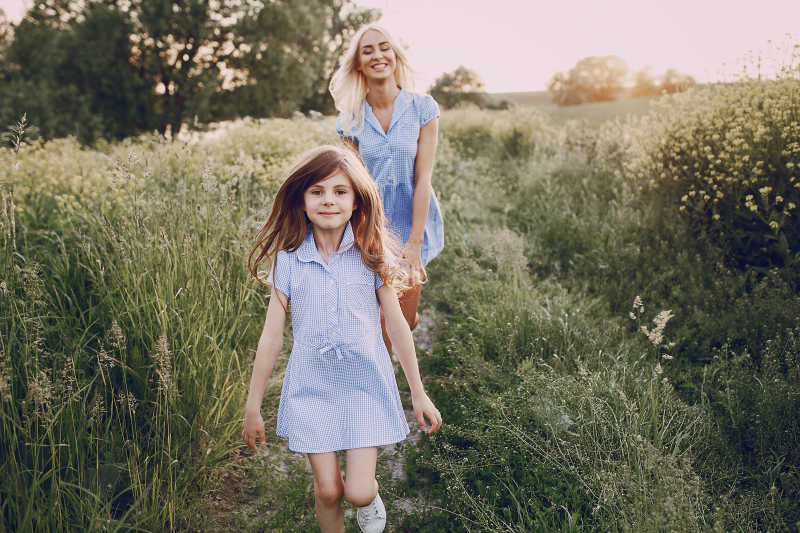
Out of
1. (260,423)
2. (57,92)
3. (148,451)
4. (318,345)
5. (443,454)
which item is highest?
(57,92)

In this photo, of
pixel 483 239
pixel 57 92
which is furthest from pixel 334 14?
pixel 483 239

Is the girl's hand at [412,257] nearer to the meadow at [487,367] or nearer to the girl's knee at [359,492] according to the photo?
the meadow at [487,367]

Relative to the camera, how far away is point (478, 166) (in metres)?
11.0

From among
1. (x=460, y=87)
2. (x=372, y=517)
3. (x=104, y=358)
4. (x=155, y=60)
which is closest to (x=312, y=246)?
(x=104, y=358)

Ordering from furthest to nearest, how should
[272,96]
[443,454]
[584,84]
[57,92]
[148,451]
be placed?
[584,84], [272,96], [57,92], [443,454], [148,451]

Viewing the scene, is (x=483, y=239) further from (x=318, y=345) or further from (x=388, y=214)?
(x=318, y=345)

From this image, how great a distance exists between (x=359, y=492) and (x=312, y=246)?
99 cm

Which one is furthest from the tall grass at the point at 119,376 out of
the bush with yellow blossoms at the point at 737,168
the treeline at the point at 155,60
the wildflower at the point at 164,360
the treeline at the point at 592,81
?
the treeline at the point at 592,81

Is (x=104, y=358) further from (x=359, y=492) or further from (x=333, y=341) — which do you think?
(x=359, y=492)

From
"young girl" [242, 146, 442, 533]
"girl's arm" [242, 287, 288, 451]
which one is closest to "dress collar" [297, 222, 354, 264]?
"young girl" [242, 146, 442, 533]

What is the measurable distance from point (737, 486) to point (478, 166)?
29.3ft

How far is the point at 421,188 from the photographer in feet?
10.7

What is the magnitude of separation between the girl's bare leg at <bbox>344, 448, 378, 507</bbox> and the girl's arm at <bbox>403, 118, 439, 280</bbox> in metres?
1.42

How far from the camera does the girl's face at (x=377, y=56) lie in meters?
3.20
